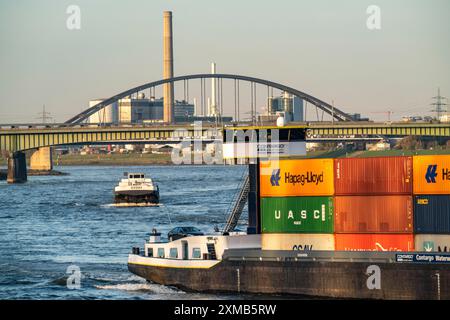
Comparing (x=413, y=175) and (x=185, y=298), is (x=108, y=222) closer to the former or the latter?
(x=185, y=298)

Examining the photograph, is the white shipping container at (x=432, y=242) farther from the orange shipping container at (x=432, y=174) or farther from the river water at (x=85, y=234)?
the river water at (x=85, y=234)

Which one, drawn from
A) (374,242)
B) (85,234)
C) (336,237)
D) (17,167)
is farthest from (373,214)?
(17,167)

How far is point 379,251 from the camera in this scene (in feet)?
144

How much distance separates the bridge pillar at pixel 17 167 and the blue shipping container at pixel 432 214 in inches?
4576

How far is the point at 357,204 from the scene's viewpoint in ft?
149

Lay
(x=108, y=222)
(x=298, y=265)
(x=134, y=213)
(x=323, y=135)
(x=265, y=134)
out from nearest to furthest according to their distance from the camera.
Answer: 1. (x=298, y=265)
2. (x=265, y=134)
3. (x=108, y=222)
4. (x=134, y=213)
5. (x=323, y=135)

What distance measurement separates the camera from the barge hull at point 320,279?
42.9m

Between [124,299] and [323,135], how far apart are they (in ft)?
321

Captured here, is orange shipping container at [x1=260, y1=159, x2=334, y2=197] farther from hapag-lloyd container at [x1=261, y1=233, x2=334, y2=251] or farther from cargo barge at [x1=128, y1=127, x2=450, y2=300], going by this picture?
hapag-lloyd container at [x1=261, y1=233, x2=334, y2=251]

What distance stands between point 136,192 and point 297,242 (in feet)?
205

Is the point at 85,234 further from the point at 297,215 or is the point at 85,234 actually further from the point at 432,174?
the point at 432,174

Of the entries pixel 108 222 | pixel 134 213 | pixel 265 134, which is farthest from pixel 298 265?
pixel 134 213
